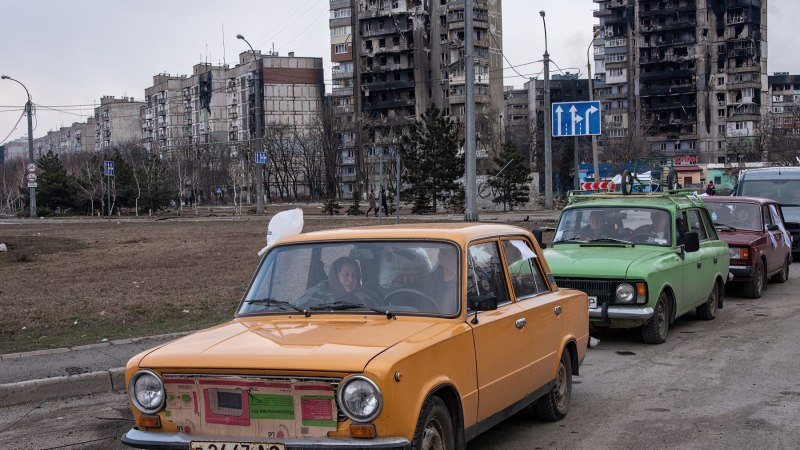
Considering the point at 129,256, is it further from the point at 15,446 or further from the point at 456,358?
the point at 456,358

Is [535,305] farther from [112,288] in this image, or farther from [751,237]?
[112,288]

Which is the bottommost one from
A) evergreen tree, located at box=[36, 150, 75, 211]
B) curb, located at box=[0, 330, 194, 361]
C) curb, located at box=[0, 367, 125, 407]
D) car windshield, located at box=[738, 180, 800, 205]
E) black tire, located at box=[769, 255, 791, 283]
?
black tire, located at box=[769, 255, 791, 283]

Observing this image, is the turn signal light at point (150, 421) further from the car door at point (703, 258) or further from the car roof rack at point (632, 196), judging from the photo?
the car door at point (703, 258)

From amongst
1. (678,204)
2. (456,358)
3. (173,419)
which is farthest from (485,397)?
(678,204)

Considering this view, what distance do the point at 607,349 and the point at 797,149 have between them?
2703 inches

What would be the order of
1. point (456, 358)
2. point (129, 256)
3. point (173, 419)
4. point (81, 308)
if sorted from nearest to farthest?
point (173, 419)
point (456, 358)
point (81, 308)
point (129, 256)

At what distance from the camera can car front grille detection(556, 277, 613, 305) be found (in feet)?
28.8

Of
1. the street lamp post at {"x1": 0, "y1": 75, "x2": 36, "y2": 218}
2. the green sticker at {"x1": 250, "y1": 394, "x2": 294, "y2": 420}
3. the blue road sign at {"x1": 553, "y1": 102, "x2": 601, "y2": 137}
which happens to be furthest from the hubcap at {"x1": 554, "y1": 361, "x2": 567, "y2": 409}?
the street lamp post at {"x1": 0, "y1": 75, "x2": 36, "y2": 218}

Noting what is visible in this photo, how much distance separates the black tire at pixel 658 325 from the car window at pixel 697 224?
1.67 m

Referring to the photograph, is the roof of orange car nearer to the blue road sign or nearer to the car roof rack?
the car roof rack

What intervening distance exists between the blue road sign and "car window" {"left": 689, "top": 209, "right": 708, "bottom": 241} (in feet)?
48.7

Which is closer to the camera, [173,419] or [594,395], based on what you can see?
[173,419]

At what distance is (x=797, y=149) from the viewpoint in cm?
6831

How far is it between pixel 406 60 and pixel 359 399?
101767 mm
